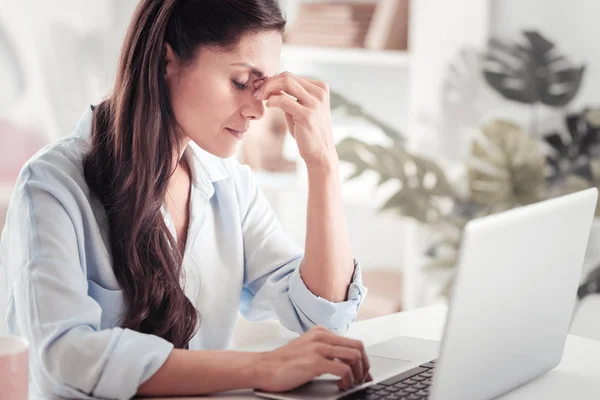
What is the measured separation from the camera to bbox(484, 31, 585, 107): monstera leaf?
2855mm

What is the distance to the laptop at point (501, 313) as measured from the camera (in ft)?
3.07

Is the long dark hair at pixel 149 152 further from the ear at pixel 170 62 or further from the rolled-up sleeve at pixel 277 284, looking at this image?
the rolled-up sleeve at pixel 277 284

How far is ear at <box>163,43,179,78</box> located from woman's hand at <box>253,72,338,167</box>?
0.13 m

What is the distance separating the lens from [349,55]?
10.5ft

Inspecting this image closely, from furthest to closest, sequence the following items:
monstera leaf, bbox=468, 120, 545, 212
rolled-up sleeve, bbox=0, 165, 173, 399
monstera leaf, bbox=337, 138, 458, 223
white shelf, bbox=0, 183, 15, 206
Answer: white shelf, bbox=0, 183, 15, 206 → monstera leaf, bbox=337, 138, 458, 223 → monstera leaf, bbox=468, 120, 545, 212 → rolled-up sleeve, bbox=0, 165, 173, 399

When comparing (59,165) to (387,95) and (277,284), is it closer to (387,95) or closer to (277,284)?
(277,284)

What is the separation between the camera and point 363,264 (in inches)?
144

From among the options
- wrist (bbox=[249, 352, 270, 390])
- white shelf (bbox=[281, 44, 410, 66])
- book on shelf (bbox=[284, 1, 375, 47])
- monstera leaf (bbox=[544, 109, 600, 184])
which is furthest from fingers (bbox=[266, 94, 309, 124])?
book on shelf (bbox=[284, 1, 375, 47])

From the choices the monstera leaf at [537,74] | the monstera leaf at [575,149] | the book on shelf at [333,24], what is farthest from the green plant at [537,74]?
the book on shelf at [333,24]

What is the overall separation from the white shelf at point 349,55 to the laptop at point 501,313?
1930mm

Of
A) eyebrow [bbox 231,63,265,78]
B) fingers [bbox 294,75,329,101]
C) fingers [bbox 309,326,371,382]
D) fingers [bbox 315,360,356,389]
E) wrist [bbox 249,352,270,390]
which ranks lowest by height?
wrist [bbox 249,352,270,390]

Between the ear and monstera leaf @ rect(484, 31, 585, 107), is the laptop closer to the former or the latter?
the ear

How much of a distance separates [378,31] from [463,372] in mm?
2266

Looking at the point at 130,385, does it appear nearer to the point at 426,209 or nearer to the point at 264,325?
the point at 264,325
